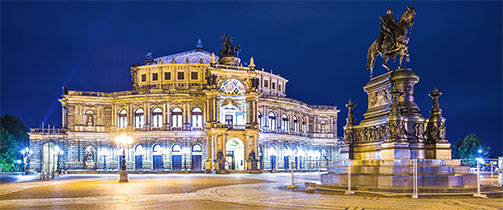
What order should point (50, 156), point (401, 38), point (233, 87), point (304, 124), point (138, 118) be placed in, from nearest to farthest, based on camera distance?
1. point (401, 38)
2. point (233, 87)
3. point (138, 118)
4. point (50, 156)
5. point (304, 124)

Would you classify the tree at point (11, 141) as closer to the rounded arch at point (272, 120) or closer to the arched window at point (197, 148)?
the arched window at point (197, 148)

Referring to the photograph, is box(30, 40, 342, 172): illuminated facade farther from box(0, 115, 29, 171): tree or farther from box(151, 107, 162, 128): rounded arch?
box(0, 115, 29, 171): tree

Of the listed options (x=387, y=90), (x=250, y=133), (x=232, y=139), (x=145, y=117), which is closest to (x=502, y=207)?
(x=387, y=90)

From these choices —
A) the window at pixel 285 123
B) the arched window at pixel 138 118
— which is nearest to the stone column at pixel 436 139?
the arched window at pixel 138 118

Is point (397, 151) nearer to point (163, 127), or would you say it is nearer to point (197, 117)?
point (197, 117)

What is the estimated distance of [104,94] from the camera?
76.4 m

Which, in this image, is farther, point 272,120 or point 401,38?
point 272,120

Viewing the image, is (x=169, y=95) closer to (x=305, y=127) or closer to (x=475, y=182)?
(x=305, y=127)

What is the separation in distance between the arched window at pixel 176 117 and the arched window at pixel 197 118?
6.89 feet

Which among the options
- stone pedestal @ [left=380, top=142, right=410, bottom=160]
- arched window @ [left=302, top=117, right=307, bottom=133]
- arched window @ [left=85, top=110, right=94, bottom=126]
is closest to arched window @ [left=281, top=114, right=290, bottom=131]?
arched window @ [left=302, top=117, right=307, bottom=133]

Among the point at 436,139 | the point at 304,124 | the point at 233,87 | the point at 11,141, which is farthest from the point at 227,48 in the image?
the point at 436,139

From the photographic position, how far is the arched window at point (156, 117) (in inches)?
2906

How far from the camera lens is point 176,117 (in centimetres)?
7388

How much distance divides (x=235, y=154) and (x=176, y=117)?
1090cm
